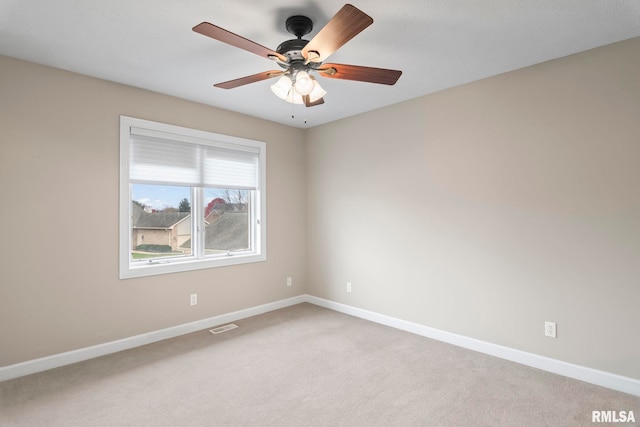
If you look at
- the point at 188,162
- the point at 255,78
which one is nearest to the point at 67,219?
the point at 188,162

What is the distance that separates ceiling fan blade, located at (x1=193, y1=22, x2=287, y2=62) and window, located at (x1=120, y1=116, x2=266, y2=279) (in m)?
1.91

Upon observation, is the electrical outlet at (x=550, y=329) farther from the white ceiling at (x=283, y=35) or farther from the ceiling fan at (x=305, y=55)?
the ceiling fan at (x=305, y=55)

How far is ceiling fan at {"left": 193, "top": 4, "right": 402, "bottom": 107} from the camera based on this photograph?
1728mm

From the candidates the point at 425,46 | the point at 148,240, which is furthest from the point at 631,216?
the point at 148,240

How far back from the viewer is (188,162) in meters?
3.66

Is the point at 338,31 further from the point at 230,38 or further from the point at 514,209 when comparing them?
the point at 514,209

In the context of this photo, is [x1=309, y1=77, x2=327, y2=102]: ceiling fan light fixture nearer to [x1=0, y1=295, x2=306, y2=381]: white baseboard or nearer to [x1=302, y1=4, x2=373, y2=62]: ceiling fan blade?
[x1=302, y1=4, x2=373, y2=62]: ceiling fan blade

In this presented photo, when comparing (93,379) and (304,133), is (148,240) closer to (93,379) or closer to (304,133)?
(93,379)

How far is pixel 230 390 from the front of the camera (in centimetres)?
244

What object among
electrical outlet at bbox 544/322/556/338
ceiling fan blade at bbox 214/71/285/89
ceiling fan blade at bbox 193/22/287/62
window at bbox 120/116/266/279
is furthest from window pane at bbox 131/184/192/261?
electrical outlet at bbox 544/322/556/338

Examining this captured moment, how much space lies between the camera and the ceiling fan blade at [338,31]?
156 centimetres

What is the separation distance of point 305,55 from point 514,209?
2.21 m

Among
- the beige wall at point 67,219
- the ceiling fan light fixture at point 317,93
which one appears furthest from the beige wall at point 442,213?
the ceiling fan light fixture at point 317,93

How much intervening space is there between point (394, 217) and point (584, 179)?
5.71ft
